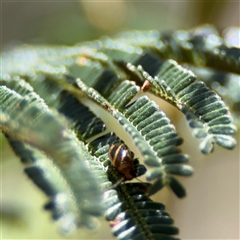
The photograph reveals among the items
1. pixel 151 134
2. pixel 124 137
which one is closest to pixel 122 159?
pixel 151 134

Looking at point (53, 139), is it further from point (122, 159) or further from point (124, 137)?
point (124, 137)

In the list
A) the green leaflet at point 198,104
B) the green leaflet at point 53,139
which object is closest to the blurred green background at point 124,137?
the green leaflet at point 198,104

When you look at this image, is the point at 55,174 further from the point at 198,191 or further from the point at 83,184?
the point at 198,191

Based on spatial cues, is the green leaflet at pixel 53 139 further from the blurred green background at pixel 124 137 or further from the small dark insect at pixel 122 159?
the blurred green background at pixel 124 137

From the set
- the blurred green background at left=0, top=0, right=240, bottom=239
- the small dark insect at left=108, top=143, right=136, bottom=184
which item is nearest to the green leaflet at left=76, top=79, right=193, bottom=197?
the small dark insect at left=108, top=143, right=136, bottom=184

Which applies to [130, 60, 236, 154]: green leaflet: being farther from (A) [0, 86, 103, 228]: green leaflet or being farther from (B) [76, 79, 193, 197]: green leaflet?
(A) [0, 86, 103, 228]: green leaflet

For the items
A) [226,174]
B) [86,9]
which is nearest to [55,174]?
[86,9]

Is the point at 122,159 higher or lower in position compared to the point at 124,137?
lower
